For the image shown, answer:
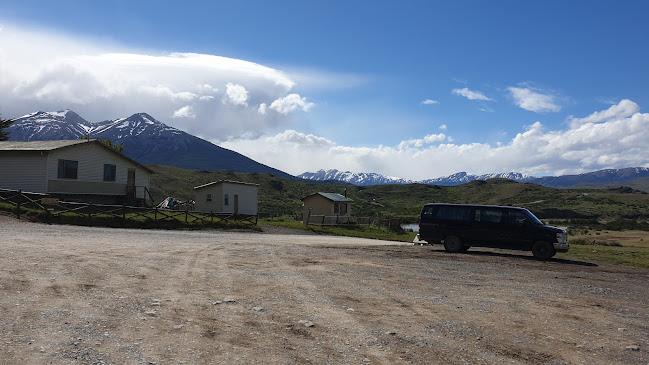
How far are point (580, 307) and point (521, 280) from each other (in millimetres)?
3448

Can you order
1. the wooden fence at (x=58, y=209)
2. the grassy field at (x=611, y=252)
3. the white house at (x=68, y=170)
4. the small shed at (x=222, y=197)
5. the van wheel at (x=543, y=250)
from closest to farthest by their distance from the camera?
1. the van wheel at (x=543, y=250)
2. the grassy field at (x=611, y=252)
3. the wooden fence at (x=58, y=209)
4. the white house at (x=68, y=170)
5. the small shed at (x=222, y=197)

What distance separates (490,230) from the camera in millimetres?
20297

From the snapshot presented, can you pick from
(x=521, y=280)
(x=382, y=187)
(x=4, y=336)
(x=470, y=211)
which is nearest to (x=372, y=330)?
(x=4, y=336)

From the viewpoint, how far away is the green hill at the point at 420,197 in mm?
101781

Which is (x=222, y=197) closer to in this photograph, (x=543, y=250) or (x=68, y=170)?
(x=68, y=170)

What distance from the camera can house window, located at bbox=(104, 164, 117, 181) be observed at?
37253 millimetres

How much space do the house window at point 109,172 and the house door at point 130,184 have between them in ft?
5.72

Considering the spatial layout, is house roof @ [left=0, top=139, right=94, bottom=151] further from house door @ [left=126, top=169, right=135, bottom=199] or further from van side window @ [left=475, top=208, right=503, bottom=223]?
van side window @ [left=475, top=208, right=503, bottom=223]

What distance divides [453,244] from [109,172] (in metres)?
28.0

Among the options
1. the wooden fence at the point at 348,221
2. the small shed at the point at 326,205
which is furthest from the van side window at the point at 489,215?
the small shed at the point at 326,205

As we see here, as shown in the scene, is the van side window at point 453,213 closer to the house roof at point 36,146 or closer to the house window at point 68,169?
the house roof at point 36,146

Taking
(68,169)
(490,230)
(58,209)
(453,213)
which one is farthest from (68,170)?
(490,230)

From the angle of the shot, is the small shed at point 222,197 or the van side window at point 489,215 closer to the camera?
the van side window at point 489,215

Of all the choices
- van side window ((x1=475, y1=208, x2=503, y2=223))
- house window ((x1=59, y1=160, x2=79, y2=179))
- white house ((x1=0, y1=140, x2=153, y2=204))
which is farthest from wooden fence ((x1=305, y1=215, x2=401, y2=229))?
van side window ((x1=475, y1=208, x2=503, y2=223))
